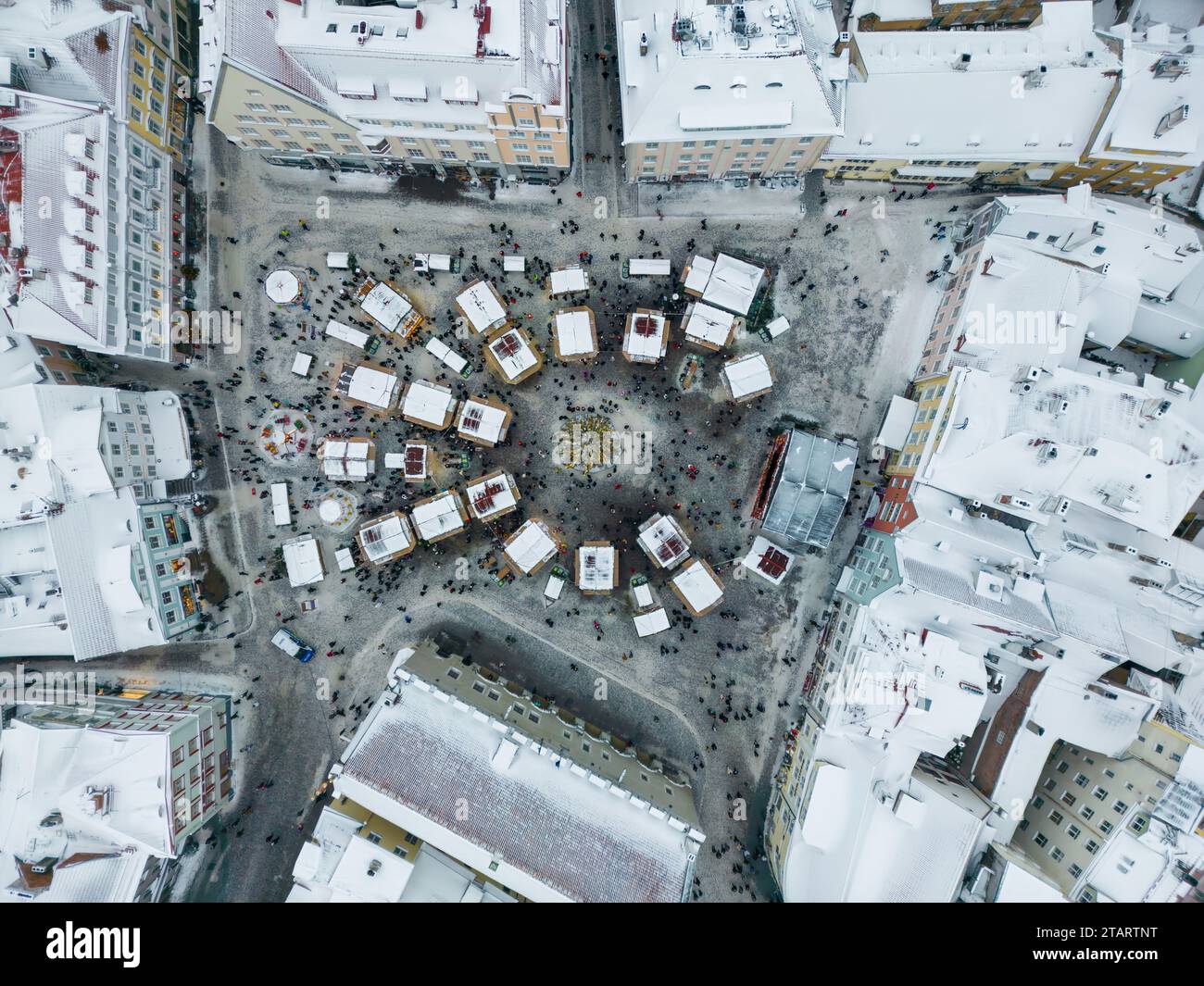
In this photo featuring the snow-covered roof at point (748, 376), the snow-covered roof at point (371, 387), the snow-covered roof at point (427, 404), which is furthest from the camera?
the snow-covered roof at point (371, 387)

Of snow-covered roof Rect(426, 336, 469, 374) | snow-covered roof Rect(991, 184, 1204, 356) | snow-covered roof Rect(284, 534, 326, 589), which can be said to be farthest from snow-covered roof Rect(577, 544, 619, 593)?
snow-covered roof Rect(991, 184, 1204, 356)

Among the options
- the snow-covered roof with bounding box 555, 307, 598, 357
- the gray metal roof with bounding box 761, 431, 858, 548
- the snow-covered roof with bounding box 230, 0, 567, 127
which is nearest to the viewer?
the snow-covered roof with bounding box 230, 0, 567, 127

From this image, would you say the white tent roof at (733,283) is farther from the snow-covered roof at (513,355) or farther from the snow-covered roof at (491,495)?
the snow-covered roof at (491,495)

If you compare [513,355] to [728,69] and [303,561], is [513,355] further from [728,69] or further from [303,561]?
[728,69]

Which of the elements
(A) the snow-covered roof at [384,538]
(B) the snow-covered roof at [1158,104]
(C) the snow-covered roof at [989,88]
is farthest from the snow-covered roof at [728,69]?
(A) the snow-covered roof at [384,538]

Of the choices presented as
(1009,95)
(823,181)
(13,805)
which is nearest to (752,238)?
(823,181)

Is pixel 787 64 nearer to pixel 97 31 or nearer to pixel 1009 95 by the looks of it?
pixel 1009 95

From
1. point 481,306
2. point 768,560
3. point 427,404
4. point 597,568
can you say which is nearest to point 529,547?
point 597,568

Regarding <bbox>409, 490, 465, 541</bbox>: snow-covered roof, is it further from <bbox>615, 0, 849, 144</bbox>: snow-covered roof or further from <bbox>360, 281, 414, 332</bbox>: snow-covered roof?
<bbox>615, 0, 849, 144</bbox>: snow-covered roof
